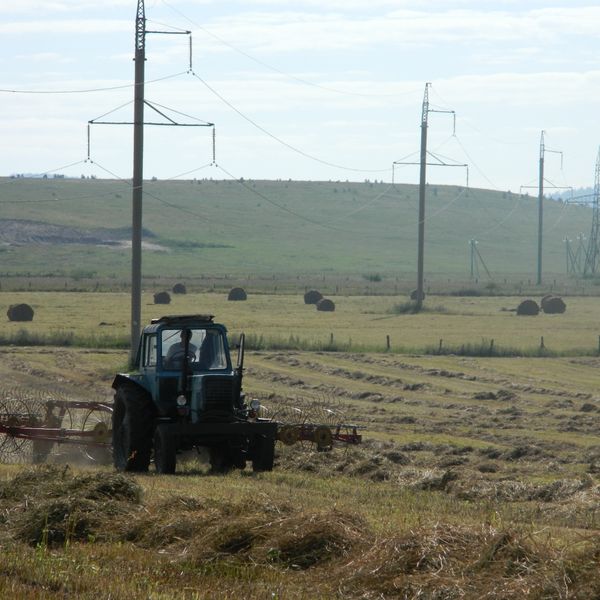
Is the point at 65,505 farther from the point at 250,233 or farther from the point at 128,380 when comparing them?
the point at 250,233

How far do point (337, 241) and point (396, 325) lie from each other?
10889 centimetres

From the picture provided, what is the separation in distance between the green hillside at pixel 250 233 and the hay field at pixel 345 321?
1906 inches

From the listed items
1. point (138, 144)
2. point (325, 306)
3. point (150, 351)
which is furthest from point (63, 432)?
point (325, 306)

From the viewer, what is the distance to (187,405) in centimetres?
1812

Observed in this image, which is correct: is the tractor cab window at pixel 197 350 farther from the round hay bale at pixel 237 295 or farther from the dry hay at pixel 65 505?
the round hay bale at pixel 237 295

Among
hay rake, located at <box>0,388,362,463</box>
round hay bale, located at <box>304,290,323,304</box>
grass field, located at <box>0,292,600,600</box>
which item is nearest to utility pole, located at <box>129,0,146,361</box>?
grass field, located at <box>0,292,600,600</box>

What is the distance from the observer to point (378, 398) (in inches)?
1196

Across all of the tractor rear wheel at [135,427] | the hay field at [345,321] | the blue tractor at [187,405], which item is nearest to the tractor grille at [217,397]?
the blue tractor at [187,405]

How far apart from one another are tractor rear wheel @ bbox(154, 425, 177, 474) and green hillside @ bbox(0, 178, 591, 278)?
330 feet

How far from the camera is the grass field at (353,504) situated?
1028 centimetres

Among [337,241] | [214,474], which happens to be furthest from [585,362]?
[337,241]

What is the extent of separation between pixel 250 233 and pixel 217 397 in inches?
5796

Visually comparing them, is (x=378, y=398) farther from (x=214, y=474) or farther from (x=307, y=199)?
(x=307, y=199)

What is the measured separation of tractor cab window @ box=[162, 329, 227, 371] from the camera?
18.4m
